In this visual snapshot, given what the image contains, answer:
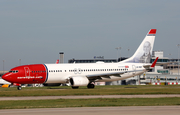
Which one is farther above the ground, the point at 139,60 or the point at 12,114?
the point at 139,60

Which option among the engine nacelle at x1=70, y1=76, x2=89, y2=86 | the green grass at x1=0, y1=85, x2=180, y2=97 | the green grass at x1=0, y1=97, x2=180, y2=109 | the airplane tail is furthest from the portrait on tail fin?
the green grass at x1=0, y1=97, x2=180, y2=109

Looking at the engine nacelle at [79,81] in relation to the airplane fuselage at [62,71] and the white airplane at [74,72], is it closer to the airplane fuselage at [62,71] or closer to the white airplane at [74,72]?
the white airplane at [74,72]

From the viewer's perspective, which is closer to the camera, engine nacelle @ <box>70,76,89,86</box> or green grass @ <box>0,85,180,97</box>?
green grass @ <box>0,85,180,97</box>

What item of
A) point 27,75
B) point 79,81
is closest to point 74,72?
point 79,81

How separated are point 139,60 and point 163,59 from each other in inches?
5563

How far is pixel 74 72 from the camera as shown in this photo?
52938 millimetres

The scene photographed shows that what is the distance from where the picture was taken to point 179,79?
123m

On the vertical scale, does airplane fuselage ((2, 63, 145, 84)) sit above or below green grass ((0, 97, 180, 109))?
above

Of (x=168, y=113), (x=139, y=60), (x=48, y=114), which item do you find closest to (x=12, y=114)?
(x=48, y=114)

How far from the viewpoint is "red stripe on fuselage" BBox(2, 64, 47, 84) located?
1982 inches

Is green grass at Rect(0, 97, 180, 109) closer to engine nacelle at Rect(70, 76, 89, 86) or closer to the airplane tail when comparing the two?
engine nacelle at Rect(70, 76, 89, 86)

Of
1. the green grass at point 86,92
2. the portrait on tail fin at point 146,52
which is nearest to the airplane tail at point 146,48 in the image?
the portrait on tail fin at point 146,52

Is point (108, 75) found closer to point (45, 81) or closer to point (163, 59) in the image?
point (45, 81)

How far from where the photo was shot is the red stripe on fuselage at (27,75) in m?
50.3
